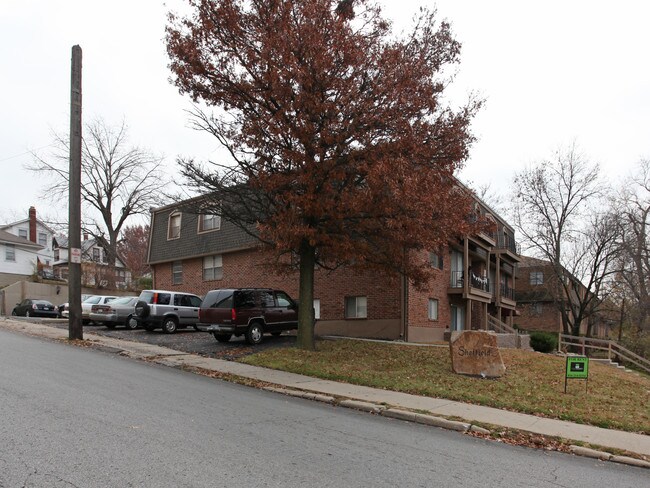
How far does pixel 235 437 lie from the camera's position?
639cm

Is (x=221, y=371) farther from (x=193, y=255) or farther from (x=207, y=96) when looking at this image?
(x=193, y=255)

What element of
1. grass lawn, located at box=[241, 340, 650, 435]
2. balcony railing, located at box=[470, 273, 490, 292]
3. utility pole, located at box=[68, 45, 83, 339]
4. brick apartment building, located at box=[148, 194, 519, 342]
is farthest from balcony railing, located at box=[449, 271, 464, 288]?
utility pole, located at box=[68, 45, 83, 339]

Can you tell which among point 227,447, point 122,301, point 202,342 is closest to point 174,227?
point 122,301

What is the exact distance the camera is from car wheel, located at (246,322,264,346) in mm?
16969

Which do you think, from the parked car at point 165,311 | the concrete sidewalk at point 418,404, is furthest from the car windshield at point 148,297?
the concrete sidewalk at point 418,404

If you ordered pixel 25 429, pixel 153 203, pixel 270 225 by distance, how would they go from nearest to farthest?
pixel 25 429 → pixel 270 225 → pixel 153 203

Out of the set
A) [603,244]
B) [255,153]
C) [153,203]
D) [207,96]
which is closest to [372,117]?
[255,153]

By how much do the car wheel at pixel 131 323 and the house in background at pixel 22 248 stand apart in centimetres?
2940

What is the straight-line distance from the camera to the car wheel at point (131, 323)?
22.8 metres

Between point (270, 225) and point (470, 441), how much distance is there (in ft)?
25.5

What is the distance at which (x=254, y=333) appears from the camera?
17.2 m

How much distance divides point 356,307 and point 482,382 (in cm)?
1058

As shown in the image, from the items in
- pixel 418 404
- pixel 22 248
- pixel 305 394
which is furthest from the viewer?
pixel 22 248

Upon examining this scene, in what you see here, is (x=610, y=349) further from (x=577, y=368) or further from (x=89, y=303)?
(x=89, y=303)
